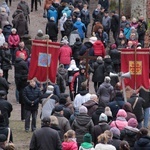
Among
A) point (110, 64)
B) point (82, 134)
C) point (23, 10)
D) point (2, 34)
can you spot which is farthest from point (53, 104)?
point (23, 10)

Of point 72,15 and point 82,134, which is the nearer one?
point 82,134

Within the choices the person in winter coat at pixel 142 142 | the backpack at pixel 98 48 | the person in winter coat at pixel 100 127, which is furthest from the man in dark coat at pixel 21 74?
the person in winter coat at pixel 142 142

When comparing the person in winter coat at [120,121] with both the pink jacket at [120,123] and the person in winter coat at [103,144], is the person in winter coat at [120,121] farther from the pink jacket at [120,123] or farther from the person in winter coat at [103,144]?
the person in winter coat at [103,144]

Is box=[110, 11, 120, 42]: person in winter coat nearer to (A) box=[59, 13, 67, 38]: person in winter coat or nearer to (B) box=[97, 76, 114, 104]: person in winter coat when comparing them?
(A) box=[59, 13, 67, 38]: person in winter coat

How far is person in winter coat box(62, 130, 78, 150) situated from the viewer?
69.4ft

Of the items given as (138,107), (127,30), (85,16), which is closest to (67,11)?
(85,16)

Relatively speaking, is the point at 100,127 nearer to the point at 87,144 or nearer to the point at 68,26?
the point at 87,144

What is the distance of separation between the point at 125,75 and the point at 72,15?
12268 millimetres

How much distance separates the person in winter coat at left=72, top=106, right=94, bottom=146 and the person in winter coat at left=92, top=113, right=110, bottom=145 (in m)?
0.30

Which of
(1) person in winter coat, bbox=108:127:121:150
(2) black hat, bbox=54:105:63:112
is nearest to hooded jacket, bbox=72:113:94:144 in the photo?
(2) black hat, bbox=54:105:63:112

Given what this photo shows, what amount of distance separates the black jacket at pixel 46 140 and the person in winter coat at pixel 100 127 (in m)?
1.64

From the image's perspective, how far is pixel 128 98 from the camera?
27188mm

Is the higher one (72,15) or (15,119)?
(72,15)

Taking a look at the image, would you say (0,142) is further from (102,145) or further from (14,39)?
(14,39)
